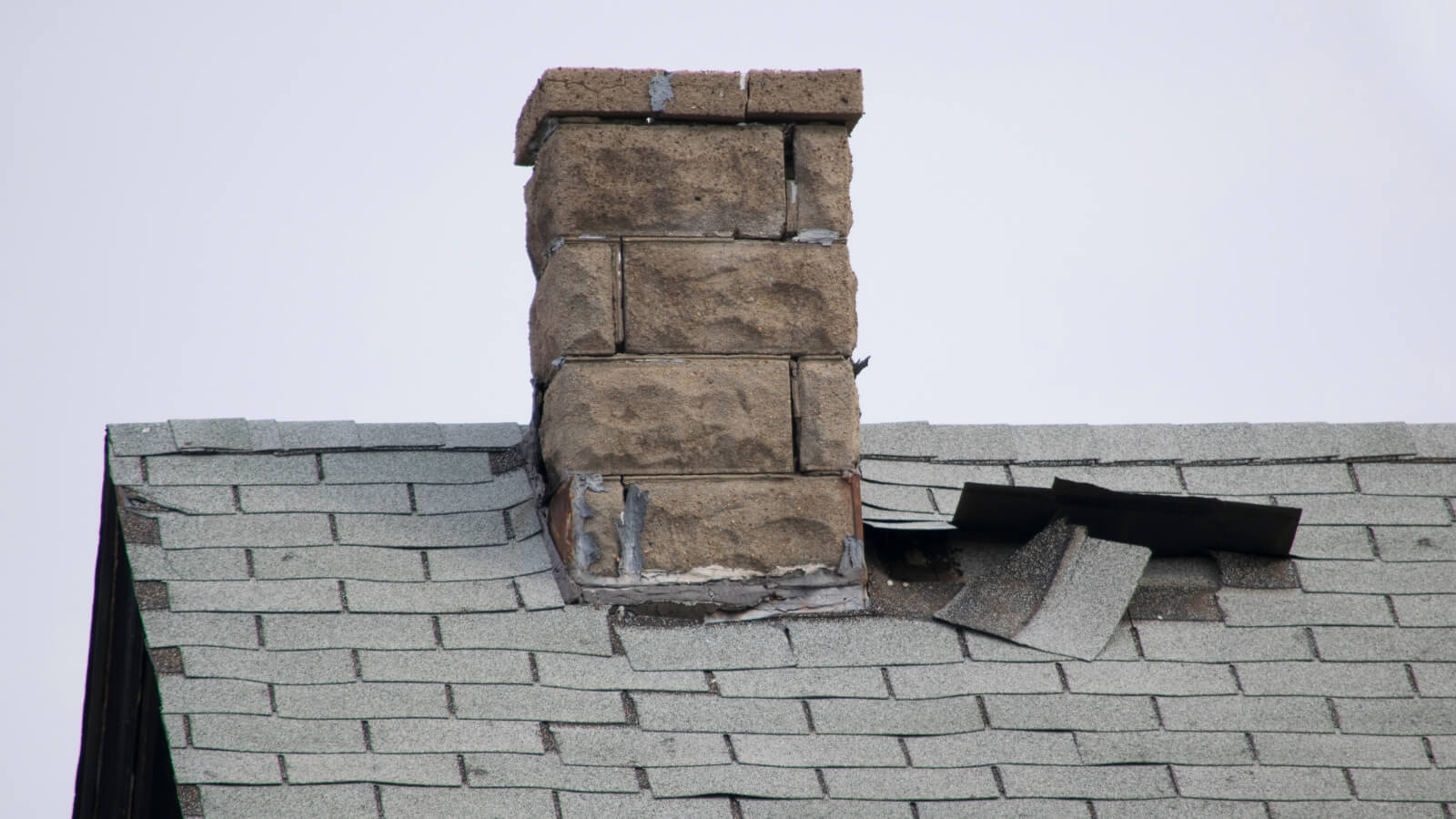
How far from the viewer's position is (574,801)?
3.70m

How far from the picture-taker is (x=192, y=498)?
4.52 meters

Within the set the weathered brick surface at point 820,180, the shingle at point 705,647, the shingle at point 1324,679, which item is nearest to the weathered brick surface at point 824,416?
the weathered brick surface at point 820,180

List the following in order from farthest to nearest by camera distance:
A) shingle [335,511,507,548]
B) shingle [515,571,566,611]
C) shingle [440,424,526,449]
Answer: shingle [440,424,526,449]
shingle [335,511,507,548]
shingle [515,571,566,611]

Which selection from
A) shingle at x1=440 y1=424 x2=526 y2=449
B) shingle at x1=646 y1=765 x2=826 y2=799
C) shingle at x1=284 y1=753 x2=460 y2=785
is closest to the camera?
shingle at x1=284 y1=753 x2=460 y2=785

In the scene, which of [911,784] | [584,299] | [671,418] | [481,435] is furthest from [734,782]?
[481,435]

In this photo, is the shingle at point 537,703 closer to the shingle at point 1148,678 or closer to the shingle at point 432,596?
the shingle at point 432,596

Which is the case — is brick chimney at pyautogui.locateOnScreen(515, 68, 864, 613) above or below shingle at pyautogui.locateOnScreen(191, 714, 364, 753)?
above

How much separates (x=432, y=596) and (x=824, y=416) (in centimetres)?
120

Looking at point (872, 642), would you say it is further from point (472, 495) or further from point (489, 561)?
point (472, 495)

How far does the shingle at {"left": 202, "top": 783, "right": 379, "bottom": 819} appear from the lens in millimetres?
3523

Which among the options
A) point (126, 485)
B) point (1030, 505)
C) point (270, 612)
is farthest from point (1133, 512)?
point (126, 485)

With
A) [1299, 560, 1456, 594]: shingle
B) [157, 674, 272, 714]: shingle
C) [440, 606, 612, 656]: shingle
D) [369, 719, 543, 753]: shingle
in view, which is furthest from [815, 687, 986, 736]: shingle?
[157, 674, 272, 714]: shingle

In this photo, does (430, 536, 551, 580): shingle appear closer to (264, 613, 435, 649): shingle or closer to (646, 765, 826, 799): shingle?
(264, 613, 435, 649): shingle

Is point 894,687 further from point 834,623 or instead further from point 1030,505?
point 1030,505
